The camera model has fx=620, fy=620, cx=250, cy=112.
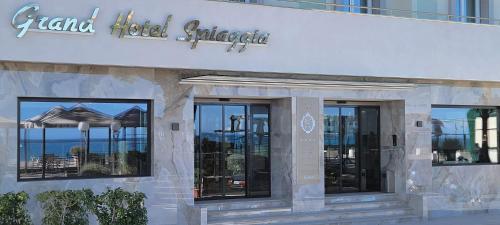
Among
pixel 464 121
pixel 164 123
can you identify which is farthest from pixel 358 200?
pixel 164 123

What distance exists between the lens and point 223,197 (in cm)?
1494

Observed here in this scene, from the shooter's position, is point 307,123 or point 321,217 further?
point 307,123

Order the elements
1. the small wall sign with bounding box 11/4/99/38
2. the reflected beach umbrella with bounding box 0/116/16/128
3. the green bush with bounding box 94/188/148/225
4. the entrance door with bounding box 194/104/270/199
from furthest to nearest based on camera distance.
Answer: the entrance door with bounding box 194/104/270/199
the reflected beach umbrella with bounding box 0/116/16/128
the small wall sign with bounding box 11/4/99/38
the green bush with bounding box 94/188/148/225

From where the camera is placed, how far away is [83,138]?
504 inches

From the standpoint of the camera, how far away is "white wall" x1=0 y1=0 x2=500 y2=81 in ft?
38.8

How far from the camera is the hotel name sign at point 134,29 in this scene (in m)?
11.5

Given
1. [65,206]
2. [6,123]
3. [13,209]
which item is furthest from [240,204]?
[6,123]

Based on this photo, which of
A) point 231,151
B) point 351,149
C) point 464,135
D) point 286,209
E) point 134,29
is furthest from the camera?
point 464,135

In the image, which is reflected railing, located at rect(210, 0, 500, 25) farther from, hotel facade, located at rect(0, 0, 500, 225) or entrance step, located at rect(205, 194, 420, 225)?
entrance step, located at rect(205, 194, 420, 225)

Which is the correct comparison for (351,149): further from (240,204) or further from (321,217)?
(240,204)

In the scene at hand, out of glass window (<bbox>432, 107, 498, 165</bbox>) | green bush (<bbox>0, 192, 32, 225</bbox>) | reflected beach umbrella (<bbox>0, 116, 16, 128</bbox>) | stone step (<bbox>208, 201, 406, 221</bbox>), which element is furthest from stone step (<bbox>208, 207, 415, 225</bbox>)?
reflected beach umbrella (<bbox>0, 116, 16, 128</bbox>)

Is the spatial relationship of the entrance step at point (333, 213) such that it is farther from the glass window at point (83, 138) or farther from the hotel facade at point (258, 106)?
the glass window at point (83, 138)

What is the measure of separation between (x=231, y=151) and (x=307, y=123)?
200 cm

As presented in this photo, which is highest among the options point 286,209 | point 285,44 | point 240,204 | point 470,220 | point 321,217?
point 285,44
